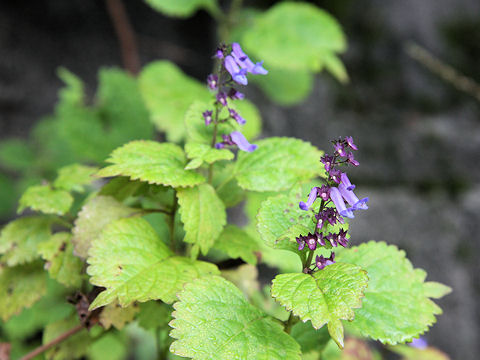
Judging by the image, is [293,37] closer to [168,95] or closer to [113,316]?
[168,95]

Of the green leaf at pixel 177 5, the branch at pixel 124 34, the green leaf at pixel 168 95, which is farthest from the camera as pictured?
the branch at pixel 124 34

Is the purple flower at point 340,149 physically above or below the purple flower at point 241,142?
below

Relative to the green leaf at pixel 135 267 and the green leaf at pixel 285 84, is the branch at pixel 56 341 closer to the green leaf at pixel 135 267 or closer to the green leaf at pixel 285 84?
the green leaf at pixel 135 267

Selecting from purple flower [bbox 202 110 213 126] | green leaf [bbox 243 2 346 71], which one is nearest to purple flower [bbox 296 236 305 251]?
purple flower [bbox 202 110 213 126]

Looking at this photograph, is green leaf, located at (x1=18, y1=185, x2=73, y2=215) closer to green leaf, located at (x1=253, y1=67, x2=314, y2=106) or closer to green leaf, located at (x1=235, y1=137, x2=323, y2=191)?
green leaf, located at (x1=235, y1=137, x2=323, y2=191)

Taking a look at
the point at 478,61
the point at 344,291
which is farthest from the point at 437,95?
the point at 344,291

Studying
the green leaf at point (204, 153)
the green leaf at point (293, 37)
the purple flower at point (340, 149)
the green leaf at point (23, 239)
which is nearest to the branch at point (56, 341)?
the green leaf at point (23, 239)
